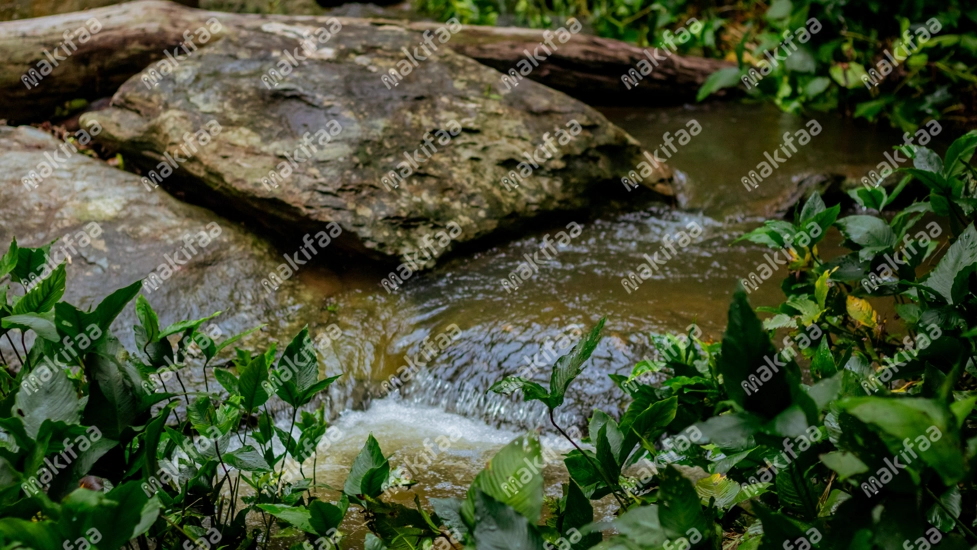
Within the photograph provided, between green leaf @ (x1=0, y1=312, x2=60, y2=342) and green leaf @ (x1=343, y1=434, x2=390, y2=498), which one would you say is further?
green leaf @ (x1=343, y1=434, x2=390, y2=498)

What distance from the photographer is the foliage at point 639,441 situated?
1056mm

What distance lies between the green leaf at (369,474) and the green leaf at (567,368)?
1.30 feet

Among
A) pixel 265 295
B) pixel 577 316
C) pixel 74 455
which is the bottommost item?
pixel 265 295

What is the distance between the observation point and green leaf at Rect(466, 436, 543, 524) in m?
1.14

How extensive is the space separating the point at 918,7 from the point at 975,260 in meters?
5.22

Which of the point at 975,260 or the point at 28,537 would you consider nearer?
the point at 28,537

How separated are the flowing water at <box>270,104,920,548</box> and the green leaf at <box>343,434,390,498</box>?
Answer: 0.99m

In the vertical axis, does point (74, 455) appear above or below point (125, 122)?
above

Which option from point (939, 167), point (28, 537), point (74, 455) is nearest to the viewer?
point (28, 537)

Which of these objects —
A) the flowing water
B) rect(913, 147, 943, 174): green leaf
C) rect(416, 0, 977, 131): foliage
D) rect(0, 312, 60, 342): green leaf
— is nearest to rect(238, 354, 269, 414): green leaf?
rect(0, 312, 60, 342): green leaf

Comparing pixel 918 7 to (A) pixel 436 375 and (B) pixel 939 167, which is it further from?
(A) pixel 436 375

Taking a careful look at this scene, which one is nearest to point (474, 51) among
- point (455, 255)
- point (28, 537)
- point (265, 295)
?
point (455, 255)

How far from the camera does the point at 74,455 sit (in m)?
1.36

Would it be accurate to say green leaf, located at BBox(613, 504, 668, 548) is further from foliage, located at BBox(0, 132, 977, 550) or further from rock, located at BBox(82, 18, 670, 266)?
rock, located at BBox(82, 18, 670, 266)
